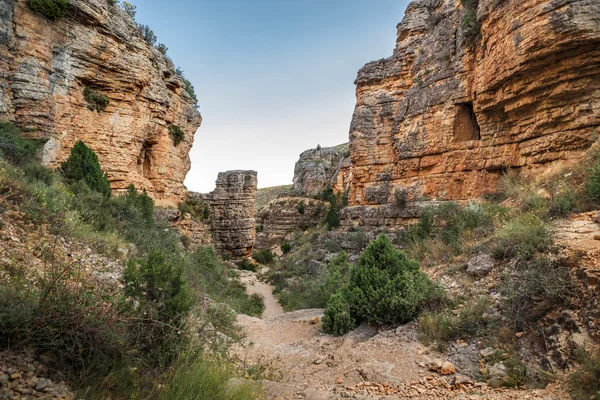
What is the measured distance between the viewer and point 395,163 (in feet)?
56.2

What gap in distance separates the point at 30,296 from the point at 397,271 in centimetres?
556

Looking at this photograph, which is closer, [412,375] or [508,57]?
[412,375]

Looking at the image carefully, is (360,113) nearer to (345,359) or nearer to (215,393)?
(345,359)

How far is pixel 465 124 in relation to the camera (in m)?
13.1

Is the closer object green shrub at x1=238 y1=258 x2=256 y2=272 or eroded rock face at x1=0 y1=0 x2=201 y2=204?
eroded rock face at x1=0 y1=0 x2=201 y2=204

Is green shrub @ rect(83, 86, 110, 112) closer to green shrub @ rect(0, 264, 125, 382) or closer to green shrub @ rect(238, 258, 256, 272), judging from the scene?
green shrub @ rect(238, 258, 256, 272)

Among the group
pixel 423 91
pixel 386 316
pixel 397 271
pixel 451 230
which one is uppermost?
pixel 423 91

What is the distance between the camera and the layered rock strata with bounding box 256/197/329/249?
32.7 meters

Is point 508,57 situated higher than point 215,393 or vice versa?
point 508,57

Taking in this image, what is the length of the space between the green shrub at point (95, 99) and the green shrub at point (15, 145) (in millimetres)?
2719

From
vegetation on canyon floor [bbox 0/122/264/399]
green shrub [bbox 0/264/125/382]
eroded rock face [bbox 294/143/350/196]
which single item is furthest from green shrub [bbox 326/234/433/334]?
eroded rock face [bbox 294/143/350/196]

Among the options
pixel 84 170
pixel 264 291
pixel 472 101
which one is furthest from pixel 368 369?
pixel 264 291

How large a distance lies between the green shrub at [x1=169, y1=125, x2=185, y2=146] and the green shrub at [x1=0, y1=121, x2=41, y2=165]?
22.5 ft

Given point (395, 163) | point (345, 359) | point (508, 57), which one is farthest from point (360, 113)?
point (345, 359)
